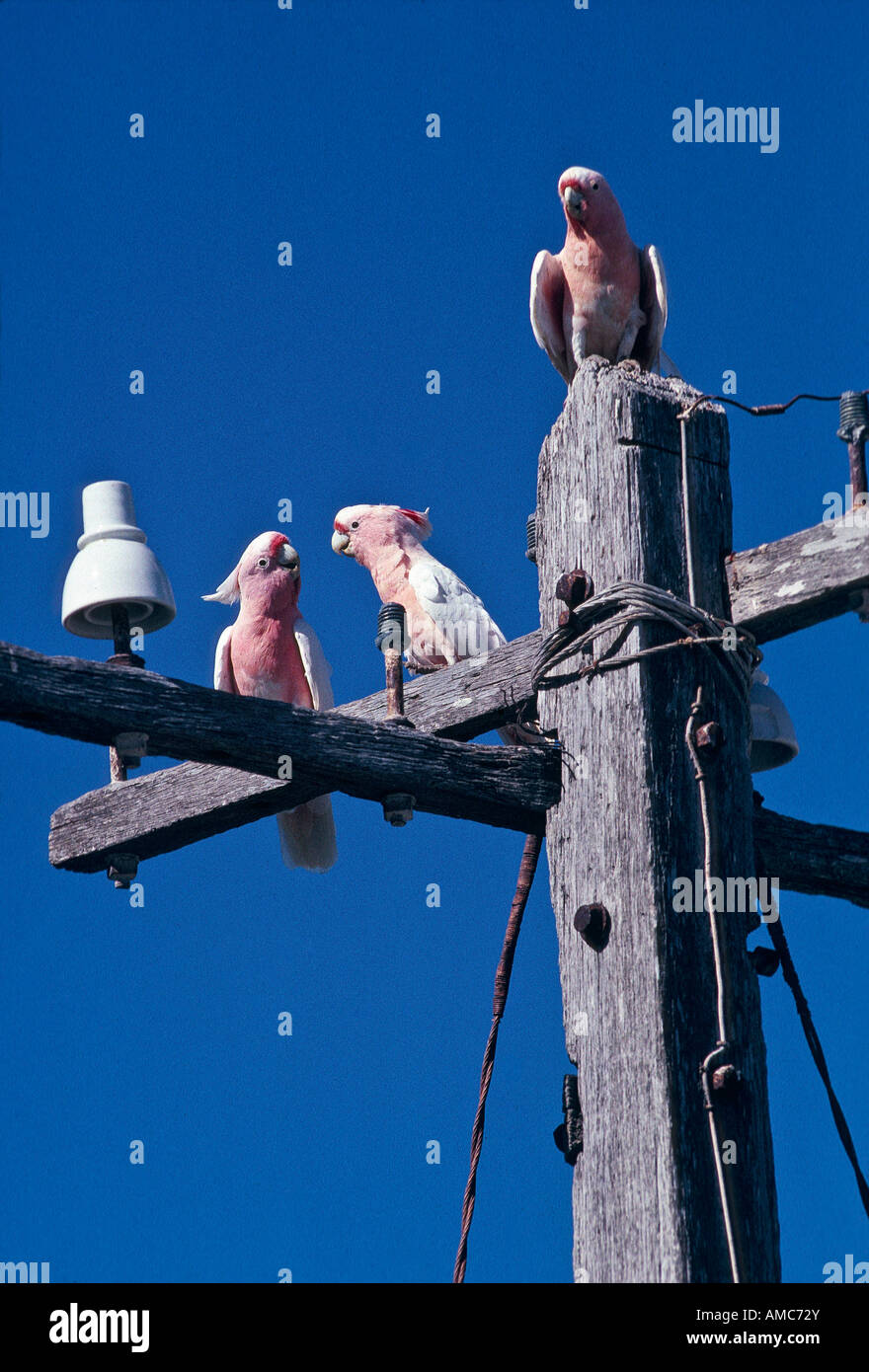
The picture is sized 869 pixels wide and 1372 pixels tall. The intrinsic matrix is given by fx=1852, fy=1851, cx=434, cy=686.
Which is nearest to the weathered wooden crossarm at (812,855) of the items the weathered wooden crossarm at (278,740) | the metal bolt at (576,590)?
the weathered wooden crossarm at (278,740)

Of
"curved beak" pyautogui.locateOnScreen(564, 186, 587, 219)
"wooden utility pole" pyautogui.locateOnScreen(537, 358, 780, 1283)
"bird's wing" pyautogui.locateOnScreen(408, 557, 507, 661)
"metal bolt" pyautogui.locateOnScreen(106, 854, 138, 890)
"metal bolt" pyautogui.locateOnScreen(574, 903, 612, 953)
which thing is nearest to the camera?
"wooden utility pole" pyautogui.locateOnScreen(537, 358, 780, 1283)

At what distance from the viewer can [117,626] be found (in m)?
4.14

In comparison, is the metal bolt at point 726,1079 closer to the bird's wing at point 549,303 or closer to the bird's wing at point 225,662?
the bird's wing at point 225,662

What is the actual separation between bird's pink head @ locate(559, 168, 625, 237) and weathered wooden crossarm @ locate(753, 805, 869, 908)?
2963 millimetres

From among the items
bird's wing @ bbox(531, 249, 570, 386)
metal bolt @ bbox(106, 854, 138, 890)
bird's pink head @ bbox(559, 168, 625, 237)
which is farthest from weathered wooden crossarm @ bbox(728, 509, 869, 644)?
bird's pink head @ bbox(559, 168, 625, 237)

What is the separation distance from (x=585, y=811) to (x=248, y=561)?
2.63 meters

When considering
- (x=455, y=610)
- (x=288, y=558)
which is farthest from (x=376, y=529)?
(x=288, y=558)

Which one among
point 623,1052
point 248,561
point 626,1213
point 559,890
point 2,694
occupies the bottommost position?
point 626,1213

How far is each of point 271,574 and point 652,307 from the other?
1576mm

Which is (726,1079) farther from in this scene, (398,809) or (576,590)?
(576,590)

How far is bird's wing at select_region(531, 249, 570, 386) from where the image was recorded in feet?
20.8

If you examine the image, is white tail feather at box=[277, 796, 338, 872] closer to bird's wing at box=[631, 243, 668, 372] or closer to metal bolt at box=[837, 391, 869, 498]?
bird's wing at box=[631, 243, 668, 372]
